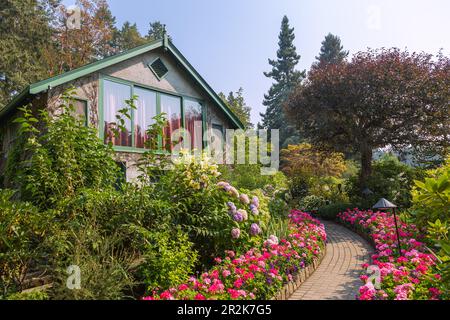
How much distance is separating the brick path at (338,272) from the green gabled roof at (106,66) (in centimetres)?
698

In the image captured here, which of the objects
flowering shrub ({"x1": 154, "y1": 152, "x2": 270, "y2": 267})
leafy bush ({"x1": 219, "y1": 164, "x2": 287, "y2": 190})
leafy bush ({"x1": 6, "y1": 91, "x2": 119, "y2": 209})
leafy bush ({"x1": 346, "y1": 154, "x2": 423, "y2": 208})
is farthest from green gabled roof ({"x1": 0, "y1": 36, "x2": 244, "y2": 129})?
leafy bush ({"x1": 346, "y1": 154, "x2": 423, "y2": 208})

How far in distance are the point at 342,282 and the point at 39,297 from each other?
4.60 m

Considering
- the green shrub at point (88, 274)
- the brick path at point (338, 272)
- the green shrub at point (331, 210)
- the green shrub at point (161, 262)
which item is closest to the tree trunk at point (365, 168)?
the green shrub at point (331, 210)

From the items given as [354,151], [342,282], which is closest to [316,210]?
[354,151]

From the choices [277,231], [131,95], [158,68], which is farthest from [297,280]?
[158,68]

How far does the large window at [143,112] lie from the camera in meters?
9.61

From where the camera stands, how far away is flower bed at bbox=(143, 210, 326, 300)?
12.9ft

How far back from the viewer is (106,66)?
928 cm

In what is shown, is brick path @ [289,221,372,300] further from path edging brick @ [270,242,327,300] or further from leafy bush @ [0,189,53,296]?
leafy bush @ [0,189,53,296]

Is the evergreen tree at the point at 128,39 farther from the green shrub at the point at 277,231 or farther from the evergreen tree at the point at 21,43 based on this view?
the green shrub at the point at 277,231

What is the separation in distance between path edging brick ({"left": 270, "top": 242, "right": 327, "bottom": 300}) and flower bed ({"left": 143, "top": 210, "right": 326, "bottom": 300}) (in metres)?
0.07

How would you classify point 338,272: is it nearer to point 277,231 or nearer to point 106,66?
point 277,231

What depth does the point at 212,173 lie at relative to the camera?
608 centimetres
